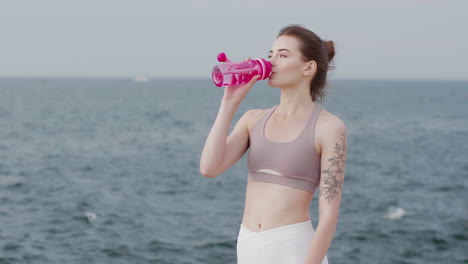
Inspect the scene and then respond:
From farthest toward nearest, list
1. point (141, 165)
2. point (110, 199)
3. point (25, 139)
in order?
point (25, 139), point (141, 165), point (110, 199)

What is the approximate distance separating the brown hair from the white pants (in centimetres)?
88

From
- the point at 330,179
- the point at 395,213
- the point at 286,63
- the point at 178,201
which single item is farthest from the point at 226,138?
the point at 178,201

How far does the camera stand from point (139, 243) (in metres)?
27.0

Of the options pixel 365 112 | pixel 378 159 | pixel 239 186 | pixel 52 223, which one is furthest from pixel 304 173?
pixel 365 112

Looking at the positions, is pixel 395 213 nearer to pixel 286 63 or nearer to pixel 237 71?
pixel 286 63

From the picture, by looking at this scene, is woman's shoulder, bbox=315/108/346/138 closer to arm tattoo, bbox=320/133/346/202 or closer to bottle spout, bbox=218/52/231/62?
arm tattoo, bbox=320/133/346/202

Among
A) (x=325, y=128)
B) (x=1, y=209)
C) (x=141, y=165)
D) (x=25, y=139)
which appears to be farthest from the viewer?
(x=25, y=139)

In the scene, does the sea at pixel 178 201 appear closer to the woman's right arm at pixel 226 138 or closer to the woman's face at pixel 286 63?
the woman's face at pixel 286 63

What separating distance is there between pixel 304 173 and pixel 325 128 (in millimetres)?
303

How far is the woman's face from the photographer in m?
3.60

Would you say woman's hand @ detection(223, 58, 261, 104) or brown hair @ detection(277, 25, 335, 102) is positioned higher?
brown hair @ detection(277, 25, 335, 102)

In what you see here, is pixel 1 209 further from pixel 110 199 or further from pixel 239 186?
pixel 239 186

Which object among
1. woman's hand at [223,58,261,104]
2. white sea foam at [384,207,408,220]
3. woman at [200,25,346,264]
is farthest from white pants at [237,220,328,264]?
white sea foam at [384,207,408,220]

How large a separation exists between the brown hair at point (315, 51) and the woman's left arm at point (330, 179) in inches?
15.5
